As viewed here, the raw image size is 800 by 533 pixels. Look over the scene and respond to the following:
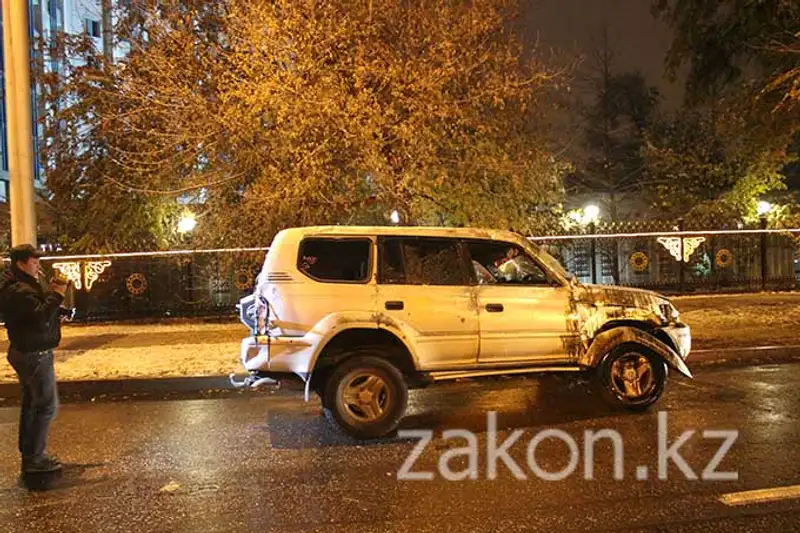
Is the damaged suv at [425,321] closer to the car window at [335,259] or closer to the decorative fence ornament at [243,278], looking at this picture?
the car window at [335,259]

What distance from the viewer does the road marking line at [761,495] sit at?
504 centimetres

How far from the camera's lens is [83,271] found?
14.5m

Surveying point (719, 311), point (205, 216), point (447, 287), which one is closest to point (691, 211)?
point (719, 311)

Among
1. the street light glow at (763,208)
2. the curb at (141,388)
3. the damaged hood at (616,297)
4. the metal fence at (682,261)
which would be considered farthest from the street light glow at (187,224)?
the street light glow at (763,208)

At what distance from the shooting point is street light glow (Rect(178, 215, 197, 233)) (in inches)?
628

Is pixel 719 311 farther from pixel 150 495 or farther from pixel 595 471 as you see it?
pixel 150 495

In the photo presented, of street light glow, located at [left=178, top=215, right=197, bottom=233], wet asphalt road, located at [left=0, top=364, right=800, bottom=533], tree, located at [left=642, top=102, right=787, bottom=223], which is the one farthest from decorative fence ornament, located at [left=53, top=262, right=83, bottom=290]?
tree, located at [left=642, top=102, right=787, bottom=223]

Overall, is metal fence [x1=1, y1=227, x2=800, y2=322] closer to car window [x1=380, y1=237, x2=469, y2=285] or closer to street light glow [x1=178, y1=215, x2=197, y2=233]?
street light glow [x1=178, y1=215, x2=197, y2=233]

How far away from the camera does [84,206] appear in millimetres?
18016

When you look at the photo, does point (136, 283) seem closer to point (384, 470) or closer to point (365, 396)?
point (365, 396)

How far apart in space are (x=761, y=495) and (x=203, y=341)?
8.97 m

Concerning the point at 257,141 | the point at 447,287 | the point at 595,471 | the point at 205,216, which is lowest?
the point at 595,471

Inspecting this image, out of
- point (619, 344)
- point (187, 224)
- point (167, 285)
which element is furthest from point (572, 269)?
point (619, 344)

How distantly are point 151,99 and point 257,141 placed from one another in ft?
6.02
